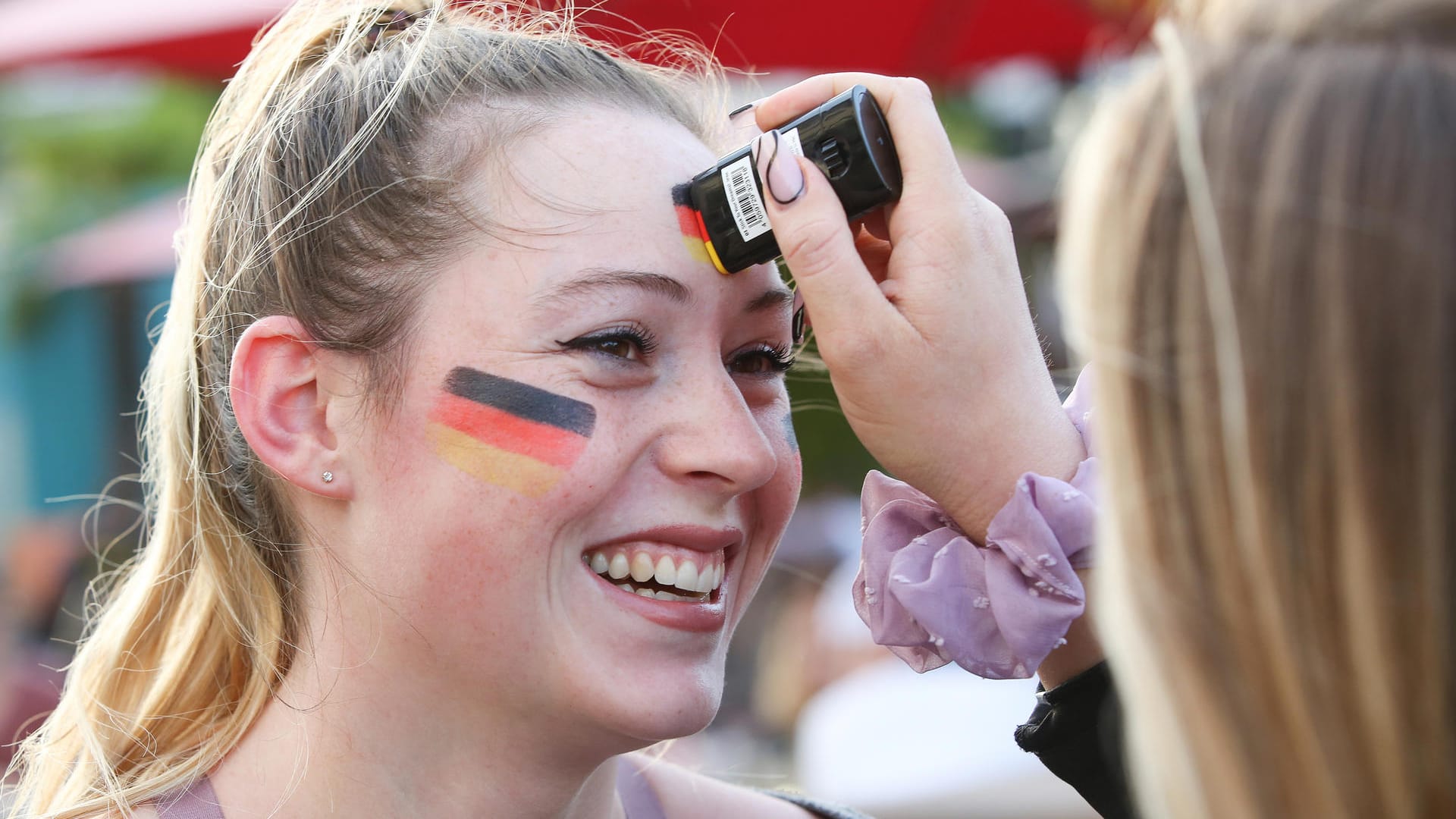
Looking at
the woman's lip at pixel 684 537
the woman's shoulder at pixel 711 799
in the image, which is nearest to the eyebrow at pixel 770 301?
the woman's lip at pixel 684 537

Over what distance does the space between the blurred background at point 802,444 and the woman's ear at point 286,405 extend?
2.08ft

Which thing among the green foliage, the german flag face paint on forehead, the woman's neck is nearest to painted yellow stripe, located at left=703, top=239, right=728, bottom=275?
the german flag face paint on forehead

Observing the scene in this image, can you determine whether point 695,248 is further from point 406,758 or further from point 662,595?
point 406,758

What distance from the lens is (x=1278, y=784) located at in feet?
3.36

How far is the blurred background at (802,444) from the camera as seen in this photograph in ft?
13.0

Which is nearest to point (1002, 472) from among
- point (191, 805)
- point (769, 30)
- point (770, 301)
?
point (770, 301)

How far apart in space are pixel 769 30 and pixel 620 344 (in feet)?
9.44

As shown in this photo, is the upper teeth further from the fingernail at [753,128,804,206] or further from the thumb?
the fingernail at [753,128,804,206]

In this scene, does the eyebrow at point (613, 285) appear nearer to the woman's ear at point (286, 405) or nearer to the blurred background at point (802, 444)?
the woman's ear at point (286, 405)

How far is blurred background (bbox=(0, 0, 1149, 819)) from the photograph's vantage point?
156 inches

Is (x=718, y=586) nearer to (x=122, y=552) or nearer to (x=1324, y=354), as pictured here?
(x=1324, y=354)

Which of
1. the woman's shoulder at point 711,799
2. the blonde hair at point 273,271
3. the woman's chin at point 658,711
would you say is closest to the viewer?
the woman's chin at point 658,711

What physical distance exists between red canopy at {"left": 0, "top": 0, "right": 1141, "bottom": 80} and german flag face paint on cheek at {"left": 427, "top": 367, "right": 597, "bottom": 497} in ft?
7.64

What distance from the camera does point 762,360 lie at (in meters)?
1.83
